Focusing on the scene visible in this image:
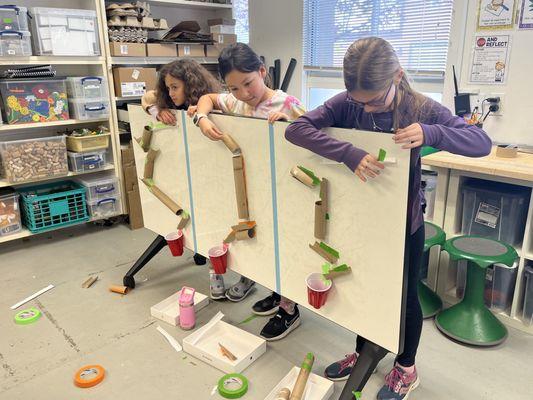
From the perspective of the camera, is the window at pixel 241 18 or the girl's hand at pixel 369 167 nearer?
the girl's hand at pixel 369 167

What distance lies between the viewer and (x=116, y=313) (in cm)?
236

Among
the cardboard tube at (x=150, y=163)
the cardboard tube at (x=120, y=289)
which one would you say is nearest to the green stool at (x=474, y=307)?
the cardboard tube at (x=150, y=163)

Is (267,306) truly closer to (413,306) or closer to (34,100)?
(413,306)

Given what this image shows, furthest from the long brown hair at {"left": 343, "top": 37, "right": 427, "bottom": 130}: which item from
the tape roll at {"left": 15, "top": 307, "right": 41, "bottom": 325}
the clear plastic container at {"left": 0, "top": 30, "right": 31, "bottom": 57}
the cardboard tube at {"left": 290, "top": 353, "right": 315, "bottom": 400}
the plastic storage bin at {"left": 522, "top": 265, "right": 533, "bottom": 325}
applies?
the clear plastic container at {"left": 0, "top": 30, "right": 31, "bottom": 57}

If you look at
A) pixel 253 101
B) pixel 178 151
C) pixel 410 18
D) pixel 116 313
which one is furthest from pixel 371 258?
pixel 410 18

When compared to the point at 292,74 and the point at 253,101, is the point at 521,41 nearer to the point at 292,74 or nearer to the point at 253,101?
the point at 253,101

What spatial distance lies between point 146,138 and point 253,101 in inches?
27.1

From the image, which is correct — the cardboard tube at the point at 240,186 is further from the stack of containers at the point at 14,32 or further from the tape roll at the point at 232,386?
the stack of containers at the point at 14,32

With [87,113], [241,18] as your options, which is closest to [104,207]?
[87,113]

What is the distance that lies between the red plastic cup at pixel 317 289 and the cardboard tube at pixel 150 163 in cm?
107

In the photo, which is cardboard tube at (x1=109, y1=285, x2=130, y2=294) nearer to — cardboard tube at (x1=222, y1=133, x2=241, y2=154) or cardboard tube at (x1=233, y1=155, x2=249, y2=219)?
cardboard tube at (x1=233, y1=155, x2=249, y2=219)

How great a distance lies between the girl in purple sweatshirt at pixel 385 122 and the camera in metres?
1.22

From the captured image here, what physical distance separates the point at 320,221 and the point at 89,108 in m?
2.31

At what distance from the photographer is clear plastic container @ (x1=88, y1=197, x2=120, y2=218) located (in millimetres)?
3355
